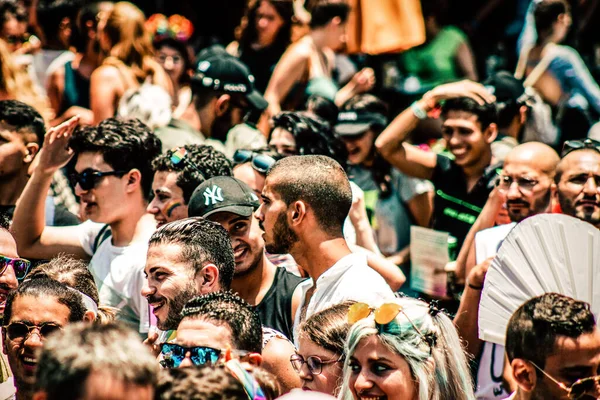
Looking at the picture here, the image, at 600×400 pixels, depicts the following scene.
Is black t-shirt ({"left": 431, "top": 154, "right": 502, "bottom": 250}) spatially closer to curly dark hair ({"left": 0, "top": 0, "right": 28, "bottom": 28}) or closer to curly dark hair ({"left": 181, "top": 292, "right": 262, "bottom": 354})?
curly dark hair ({"left": 181, "top": 292, "right": 262, "bottom": 354})

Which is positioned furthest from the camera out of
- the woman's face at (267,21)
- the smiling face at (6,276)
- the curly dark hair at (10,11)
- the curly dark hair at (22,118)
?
the curly dark hair at (10,11)

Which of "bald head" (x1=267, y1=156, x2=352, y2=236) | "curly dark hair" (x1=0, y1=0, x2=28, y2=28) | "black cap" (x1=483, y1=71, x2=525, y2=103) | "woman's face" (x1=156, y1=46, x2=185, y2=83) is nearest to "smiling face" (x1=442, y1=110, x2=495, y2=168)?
"black cap" (x1=483, y1=71, x2=525, y2=103)

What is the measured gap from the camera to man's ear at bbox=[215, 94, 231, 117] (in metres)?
6.84

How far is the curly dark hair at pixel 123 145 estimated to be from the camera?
18.2ft

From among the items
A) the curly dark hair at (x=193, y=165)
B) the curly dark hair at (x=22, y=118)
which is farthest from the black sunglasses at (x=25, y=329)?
the curly dark hair at (x=22, y=118)

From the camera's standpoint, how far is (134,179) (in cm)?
562

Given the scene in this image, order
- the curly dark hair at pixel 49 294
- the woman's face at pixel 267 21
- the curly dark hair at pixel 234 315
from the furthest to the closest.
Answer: the woman's face at pixel 267 21
the curly dark hair at pixel 49 294
the curly dark hair at pixel 234 315

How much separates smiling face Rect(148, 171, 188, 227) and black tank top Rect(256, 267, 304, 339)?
788 millimetres

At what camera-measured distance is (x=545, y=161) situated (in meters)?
5.59

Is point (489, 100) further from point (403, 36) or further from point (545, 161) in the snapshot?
point (403, 36)

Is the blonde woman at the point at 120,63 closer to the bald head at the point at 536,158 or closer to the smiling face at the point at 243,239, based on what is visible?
the smiling face at the point at 243,239

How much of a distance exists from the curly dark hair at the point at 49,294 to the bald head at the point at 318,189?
115cm

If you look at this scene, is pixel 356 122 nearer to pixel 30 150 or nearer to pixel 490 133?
pixel 490 133

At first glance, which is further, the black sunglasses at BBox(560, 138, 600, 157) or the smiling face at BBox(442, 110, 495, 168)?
the smiling face at BBox(442, 110, 495, 168)
